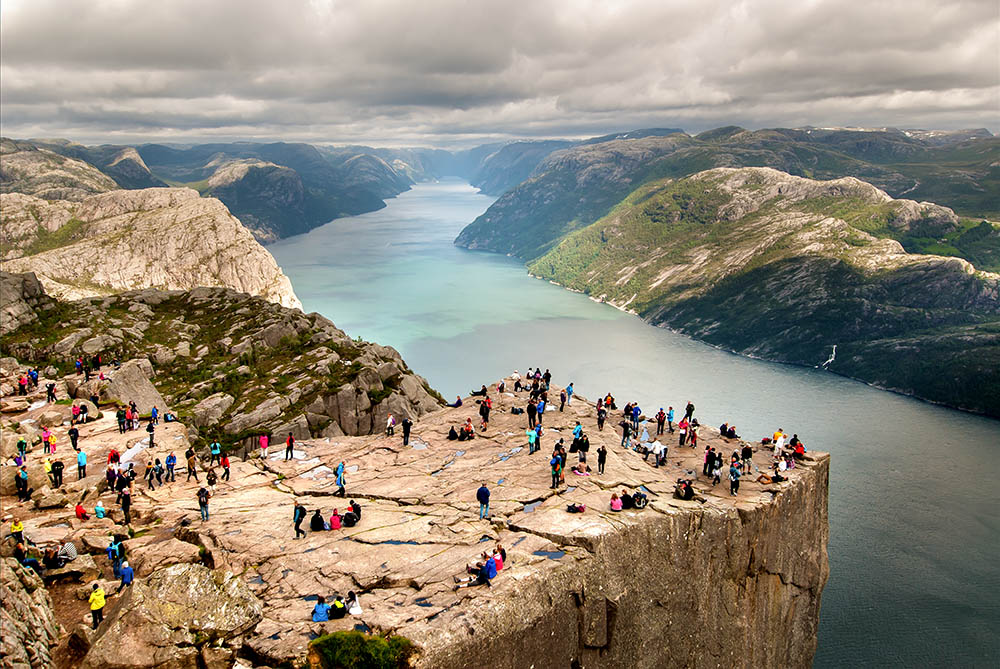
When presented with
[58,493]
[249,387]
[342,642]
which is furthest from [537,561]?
[249,387]

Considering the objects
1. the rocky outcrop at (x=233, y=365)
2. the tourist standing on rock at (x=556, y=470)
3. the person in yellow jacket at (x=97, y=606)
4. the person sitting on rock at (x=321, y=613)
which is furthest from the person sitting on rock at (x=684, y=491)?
the rocky outcrop at (x=233, y=365)

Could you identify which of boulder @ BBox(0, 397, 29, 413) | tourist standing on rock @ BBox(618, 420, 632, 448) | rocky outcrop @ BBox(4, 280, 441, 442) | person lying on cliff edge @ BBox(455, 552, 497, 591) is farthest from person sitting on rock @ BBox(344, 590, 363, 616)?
boulder @ BBox(0, 397, 29, 413)

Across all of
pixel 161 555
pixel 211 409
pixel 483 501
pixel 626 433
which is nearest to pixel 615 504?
pixel 483 501

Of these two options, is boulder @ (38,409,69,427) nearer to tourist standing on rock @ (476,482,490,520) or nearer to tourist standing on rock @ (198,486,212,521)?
tourist standing on rock @ (198,486,212,521)

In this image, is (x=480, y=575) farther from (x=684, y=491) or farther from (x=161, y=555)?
(x=161, y=555)

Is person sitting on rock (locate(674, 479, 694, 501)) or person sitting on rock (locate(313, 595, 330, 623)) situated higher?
person sitting on rock (locate(313, 595, 330, 623))

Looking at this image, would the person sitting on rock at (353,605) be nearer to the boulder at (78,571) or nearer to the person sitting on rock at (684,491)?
the boulder at (78,571)
